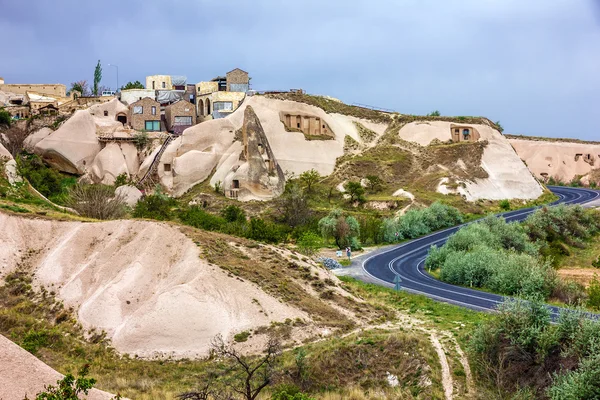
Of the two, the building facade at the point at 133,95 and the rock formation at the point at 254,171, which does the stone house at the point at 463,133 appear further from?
the building facade at the point at 133,95

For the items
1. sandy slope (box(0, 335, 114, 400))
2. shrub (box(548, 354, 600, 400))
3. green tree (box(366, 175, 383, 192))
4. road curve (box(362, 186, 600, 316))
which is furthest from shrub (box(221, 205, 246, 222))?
sandy slope (box(0, 335, 114, 400))

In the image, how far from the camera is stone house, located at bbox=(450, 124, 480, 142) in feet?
260

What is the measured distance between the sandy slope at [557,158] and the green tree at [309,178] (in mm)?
39245

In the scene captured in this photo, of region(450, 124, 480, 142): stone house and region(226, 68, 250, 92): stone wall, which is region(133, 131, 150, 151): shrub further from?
region(450, 124, 480, 142): stone house

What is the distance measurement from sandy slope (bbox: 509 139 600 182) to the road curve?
104 ft

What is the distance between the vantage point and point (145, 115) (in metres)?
77.1

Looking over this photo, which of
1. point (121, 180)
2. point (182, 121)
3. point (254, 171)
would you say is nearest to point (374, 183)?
point (254, 171)

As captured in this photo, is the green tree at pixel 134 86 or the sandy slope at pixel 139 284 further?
the green tree at pixel 134 86

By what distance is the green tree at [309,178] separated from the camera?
225ft

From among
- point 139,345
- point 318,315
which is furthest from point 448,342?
point 139,345

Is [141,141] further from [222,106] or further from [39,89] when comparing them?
[39,89]

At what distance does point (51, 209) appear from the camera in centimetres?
4397

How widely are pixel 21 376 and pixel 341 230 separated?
124 feet

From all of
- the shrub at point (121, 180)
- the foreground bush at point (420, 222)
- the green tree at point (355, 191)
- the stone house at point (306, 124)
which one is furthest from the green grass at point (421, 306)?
the stone house at point (306, 124)
